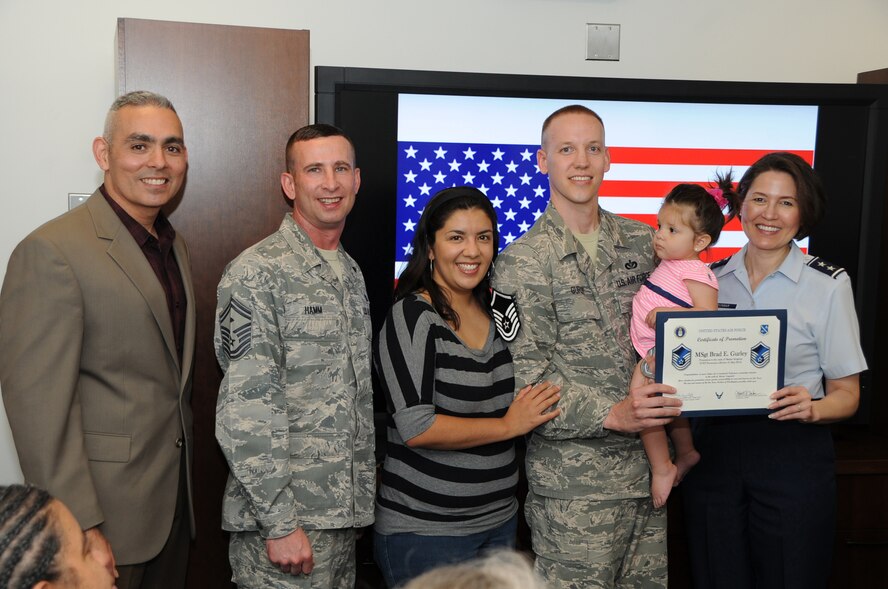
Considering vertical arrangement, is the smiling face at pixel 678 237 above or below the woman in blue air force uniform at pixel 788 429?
above

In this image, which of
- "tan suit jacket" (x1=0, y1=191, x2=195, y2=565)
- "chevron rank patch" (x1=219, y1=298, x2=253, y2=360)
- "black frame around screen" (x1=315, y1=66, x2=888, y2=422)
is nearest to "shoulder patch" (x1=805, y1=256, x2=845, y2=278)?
"black frame around screen" (x1=315, y1=66, x2=888, y2=422)

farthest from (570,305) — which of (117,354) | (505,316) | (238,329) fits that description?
(117,354)

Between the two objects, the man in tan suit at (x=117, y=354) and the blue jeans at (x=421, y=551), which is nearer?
the man in tan suit at (x=117, y=354)

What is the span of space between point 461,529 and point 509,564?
45.7 inches

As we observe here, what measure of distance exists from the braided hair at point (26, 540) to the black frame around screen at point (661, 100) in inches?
→ 78.3

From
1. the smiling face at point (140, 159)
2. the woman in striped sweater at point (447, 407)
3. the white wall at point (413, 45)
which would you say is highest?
the white wall at point (413, 45)

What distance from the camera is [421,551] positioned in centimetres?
215

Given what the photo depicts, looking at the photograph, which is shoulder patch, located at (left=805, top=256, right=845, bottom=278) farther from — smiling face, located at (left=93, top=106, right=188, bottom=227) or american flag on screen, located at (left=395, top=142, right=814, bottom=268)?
smiling face, located at (left=93, top=106, right=188, bottom=227)

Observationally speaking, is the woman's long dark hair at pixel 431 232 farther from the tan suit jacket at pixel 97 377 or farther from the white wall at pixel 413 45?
the white wall at pixel 413 45

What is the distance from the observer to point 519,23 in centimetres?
346

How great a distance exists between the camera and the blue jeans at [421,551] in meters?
2.15

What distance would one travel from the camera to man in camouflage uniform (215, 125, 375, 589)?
2125 millimetres

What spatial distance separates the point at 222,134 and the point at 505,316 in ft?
3.90

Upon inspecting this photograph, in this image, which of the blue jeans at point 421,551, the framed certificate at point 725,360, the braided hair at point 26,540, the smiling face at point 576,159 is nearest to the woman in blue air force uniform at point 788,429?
the framed certificate at point 725,360
